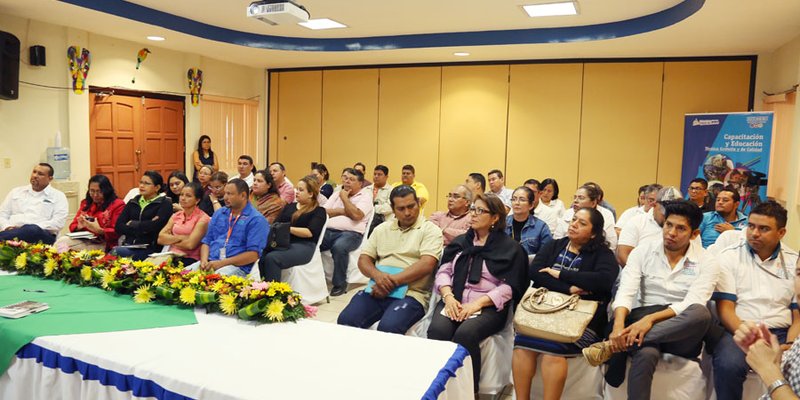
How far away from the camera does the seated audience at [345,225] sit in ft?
18.0

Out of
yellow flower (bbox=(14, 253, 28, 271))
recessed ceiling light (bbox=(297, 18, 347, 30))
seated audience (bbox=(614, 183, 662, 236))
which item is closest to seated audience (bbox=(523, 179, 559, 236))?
seated audience (bbox=(614, 183, 662, 236))

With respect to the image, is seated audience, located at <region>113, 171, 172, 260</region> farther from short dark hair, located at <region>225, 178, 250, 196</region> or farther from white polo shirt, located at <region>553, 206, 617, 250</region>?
white polo shirt, located at <region>553, 206, 617, 250</region>

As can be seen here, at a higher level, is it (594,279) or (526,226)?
(526,226)

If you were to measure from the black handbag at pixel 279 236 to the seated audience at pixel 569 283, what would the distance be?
2.09 meters

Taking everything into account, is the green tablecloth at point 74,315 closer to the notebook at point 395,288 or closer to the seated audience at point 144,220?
the notebook at point 395,288

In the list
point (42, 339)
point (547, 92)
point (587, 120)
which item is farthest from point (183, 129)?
point (42, 339)

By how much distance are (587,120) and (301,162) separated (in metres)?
4.72

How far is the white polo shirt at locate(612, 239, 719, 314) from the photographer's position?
284cm

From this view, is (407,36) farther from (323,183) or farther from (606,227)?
(606,227)

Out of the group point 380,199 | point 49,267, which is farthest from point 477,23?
point 49,267

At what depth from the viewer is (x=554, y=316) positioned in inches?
114

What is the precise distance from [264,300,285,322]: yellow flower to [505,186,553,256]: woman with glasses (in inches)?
83.5

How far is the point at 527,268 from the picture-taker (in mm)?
3330

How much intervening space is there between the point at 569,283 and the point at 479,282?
0.50 metres
